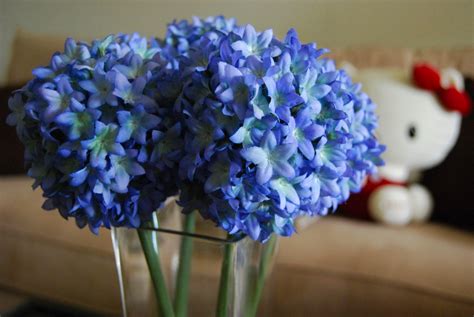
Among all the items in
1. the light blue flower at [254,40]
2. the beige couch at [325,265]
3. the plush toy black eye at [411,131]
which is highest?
the light blue flower at [254,40]

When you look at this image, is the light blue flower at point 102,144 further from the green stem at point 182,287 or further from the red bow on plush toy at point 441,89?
the red bow on plush toy at point 441,89

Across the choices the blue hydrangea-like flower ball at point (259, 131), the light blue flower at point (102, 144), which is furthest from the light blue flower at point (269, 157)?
the light blue flower at point (102, 144)

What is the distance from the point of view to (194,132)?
44 centimetres

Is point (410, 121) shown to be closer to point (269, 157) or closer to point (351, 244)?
point (351, 244)

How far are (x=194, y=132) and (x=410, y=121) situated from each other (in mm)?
988

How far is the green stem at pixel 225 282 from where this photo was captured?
1.70 feet

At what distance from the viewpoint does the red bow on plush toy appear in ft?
4.25

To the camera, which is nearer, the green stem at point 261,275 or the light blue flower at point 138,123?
the light blue flower at point 138,123

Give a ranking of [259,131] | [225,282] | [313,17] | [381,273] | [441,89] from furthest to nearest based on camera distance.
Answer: [313,17], [441,89], [381,273], [225,282], [259,131]

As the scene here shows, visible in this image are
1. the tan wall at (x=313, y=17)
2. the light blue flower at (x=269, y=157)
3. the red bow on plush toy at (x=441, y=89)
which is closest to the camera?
the light blue flower at (x=269, y=157)

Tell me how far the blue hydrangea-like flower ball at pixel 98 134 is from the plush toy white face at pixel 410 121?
924mm

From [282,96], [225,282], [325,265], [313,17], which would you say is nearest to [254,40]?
[282,96]

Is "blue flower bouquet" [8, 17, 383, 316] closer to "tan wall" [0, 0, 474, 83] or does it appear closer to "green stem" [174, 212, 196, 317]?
"green stem" [174, 212, 196, 317]

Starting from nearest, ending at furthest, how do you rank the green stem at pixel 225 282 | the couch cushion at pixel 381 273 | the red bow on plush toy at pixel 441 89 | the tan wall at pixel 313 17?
the green stem at pixel 225 282 → the couch cushion at pixel 381 273 → the red bow on plush toy at pixel 441 89 → the tan wall at pixel 313 17
